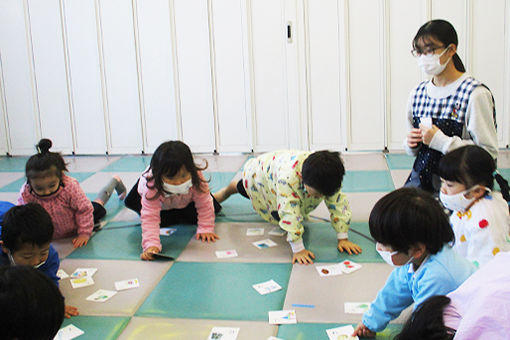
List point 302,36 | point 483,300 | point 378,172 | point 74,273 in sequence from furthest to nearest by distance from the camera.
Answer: point 302,36 < point 378,172 < point 74,273 < point 483,300

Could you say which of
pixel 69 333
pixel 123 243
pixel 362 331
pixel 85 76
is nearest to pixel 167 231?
pixel 123 243

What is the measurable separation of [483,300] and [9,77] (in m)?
7.37

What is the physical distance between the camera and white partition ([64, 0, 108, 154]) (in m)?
7.21

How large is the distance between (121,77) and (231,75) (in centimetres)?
141

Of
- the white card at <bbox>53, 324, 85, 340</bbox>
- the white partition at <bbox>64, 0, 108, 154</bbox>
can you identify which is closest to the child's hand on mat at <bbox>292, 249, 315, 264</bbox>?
the white card at <bbox>53, 324, 85, 340</bbox>

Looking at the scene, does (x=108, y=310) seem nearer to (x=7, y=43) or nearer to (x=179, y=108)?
(x=179, y=108)

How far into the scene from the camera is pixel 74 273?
12.4 ft

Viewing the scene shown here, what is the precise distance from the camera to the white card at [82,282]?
11.8ft

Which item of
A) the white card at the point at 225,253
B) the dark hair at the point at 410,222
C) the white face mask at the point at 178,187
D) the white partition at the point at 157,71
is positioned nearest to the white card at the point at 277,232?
the white card at the point at 225,253

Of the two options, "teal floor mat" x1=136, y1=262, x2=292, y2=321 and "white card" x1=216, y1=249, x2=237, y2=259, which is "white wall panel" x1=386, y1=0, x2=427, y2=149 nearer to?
"white card" x1=216, y1=249, x2=237, y2=259

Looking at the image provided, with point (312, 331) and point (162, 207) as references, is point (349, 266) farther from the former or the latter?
point (162, 207)

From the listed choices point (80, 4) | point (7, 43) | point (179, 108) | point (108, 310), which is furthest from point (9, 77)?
point (108, 310)

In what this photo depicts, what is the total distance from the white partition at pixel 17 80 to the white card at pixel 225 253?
15.2 feet

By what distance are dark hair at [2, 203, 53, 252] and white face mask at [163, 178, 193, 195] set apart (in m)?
1.07
